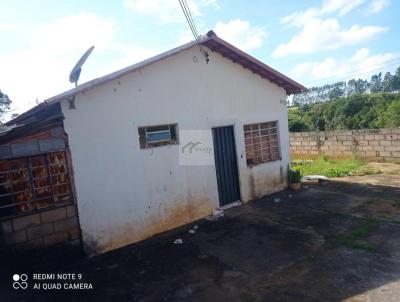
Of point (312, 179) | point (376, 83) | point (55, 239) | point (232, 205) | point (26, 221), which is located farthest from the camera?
point (376, 83)

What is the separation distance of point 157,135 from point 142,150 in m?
0.57

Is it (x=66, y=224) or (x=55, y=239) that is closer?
(x=55, y=239)

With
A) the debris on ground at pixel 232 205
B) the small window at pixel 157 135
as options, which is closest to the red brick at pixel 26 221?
the small window at pixel 157 135

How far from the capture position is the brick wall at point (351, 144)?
13.3 metres

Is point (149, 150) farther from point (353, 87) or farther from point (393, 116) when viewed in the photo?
point (353, 87)

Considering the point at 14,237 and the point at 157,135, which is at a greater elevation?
the point at 157,135

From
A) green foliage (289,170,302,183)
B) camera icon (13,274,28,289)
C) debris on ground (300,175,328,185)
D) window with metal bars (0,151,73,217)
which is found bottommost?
camera icon (13,274,28,289)

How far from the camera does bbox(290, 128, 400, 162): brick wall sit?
43.5 ft

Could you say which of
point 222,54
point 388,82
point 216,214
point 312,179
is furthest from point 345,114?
point 388,82

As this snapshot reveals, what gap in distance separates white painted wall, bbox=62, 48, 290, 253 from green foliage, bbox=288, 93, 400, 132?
18731 mm

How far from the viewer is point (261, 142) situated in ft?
33.4

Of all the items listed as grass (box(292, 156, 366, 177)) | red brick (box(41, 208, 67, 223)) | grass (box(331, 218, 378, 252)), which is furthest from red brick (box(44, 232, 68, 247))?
grass (box(292, 156, 366, 177))

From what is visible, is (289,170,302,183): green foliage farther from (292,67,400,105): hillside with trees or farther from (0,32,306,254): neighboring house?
(292,67,400,105): hillside with trees

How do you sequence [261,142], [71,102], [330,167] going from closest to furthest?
1. [71,102]
2. [261,142]
3. [330,167]
